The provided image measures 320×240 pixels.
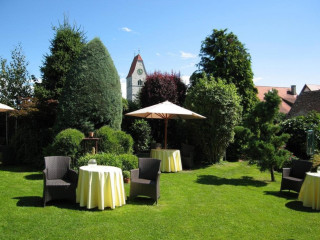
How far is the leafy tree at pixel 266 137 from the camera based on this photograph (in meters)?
8.57

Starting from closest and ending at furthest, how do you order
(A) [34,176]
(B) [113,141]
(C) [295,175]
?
(C) [295,175]
(A) [34,176]
(B) [113,141]

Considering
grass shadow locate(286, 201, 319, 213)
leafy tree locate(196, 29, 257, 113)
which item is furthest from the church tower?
grass shadow locate(286, 201, 319, 213)

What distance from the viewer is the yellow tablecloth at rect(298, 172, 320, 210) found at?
20.3 ft

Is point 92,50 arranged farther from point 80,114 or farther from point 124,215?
point 124,215

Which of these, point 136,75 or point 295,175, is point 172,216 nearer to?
point 295,175

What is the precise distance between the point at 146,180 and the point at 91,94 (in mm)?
4861

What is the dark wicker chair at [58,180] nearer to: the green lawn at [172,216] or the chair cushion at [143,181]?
the green lawn at [172,216]

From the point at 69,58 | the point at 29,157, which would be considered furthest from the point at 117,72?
the point at 29,157

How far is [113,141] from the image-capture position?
9328 millimetres

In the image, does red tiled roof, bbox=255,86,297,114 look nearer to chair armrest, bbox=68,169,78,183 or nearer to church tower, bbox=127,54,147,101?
church tower, bbox=127,54,147,101

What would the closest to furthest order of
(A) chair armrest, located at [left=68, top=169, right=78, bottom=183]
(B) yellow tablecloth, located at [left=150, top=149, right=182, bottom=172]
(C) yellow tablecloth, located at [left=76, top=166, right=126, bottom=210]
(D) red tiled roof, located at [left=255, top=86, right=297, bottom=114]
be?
(C) yellow tablecloth, located at [left=76, top=166, right=126, bottom=210], (A) chair armrest, located at [left=68, top=169, right=78, bottom=183], (B) yellow tablecloth, located at [left=150, top=149, right=182, bottom=172], (D) red tiled roof, located at [left=255, top=86, right=297, bottom=114]

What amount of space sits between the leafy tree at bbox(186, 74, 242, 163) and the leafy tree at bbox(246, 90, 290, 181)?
2618mm

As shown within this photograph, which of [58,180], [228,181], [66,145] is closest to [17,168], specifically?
[66,145]

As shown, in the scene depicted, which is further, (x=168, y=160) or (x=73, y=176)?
(x=168, y=160)
